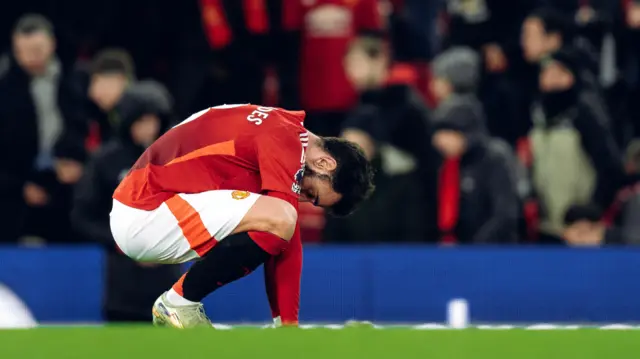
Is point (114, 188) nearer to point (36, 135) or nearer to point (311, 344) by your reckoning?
point (36, 135)

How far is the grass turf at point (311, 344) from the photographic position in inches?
152

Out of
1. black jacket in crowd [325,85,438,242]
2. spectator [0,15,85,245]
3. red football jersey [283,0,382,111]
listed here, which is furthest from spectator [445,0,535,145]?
spectator [0,15,85,245]

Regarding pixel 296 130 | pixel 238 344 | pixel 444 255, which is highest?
pixel 296 130

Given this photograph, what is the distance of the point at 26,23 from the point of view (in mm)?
8812

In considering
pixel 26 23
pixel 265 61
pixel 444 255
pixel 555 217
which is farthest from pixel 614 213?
pixel 26 23

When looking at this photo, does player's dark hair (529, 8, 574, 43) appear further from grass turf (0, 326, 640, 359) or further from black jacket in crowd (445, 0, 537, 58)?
grass turf (0, 326, 640, 359)

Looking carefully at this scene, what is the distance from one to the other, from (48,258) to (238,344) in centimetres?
430

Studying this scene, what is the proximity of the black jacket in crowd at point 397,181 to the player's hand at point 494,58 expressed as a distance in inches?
41.1

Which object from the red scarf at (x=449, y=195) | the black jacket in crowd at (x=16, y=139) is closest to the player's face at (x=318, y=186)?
the red scarf at (x=449, y=195)

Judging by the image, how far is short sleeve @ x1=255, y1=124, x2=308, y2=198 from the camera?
5367 millimetres

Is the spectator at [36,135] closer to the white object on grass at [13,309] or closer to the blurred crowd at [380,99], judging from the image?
the blurred crowd at [380,99]

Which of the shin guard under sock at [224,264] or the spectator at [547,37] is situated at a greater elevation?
the spectator at [547,37]

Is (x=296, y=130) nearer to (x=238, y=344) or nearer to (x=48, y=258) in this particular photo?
(x=238, y=344)

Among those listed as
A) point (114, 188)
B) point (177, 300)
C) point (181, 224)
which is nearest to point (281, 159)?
point (181, 224)
